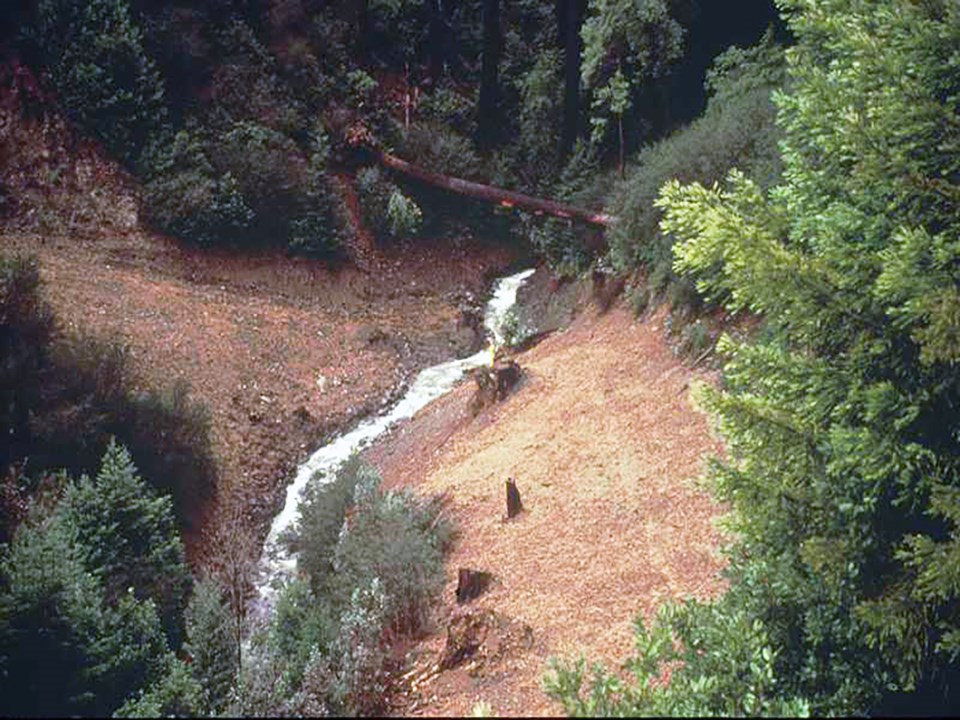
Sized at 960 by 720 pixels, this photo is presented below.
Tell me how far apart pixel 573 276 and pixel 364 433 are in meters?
6.96

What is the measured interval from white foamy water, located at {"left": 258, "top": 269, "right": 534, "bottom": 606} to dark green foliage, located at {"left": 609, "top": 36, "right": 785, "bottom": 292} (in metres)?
3.60

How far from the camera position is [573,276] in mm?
20844

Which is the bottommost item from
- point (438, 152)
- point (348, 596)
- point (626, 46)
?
point (348, 596)

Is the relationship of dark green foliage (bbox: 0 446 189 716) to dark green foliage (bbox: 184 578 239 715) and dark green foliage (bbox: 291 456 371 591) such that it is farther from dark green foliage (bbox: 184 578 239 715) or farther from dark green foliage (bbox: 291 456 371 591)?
dark green foliage (bbox: 291 456 371 591)

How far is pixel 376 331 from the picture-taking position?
20.0 m

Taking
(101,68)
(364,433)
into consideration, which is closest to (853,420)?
(364,433)

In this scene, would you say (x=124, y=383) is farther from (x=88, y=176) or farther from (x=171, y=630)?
(x=88, y=176)

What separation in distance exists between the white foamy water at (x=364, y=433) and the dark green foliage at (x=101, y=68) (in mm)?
9637

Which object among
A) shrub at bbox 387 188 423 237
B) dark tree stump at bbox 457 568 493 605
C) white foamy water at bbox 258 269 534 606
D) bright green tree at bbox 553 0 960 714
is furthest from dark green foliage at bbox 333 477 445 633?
shrub at bbox 387 188 423 237

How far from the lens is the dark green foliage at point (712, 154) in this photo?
14844 mm

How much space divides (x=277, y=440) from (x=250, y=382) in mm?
1664

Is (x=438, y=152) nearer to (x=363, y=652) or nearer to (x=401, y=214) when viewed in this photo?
(x=401, y=214)

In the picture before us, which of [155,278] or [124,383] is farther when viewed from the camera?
[155,278]

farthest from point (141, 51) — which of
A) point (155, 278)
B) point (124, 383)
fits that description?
point (124, 383)
